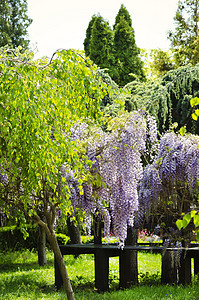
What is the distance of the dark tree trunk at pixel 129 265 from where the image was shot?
6.38m

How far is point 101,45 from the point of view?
60.0 feet

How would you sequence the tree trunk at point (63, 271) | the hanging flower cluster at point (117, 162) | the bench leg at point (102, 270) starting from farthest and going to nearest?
the bench leg at point (102, 270)
the hanging flower cluster at point (117, 162)
the tree trunk at point (63, 271)

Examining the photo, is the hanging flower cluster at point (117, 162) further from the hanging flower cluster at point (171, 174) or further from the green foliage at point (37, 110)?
the green foliage at point (37, 110)

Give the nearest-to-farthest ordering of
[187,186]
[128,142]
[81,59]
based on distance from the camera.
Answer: [81,59] < [128,142] < [187,186]

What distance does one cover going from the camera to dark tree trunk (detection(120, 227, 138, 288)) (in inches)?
251

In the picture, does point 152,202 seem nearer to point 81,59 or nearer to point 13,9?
point 81,59

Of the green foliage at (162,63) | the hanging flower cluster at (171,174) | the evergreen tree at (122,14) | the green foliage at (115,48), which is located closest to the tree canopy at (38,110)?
the hanging flower cluster at (171,174)

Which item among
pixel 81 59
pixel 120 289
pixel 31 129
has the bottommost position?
pixel 120 289

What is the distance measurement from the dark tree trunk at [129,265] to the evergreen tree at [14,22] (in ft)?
55.0

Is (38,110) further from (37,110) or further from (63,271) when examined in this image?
(63,271)

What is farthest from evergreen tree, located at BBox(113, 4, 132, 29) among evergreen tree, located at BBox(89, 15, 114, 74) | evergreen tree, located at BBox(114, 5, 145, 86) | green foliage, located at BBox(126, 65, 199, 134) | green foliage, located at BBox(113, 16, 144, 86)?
green foliage, located at BBox(126, 65, 199, 134)

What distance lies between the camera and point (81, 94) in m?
4.20

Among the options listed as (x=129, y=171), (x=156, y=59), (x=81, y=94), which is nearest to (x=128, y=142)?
(x=129, y=171)

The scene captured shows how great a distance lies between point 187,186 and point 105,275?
5.44 feet
